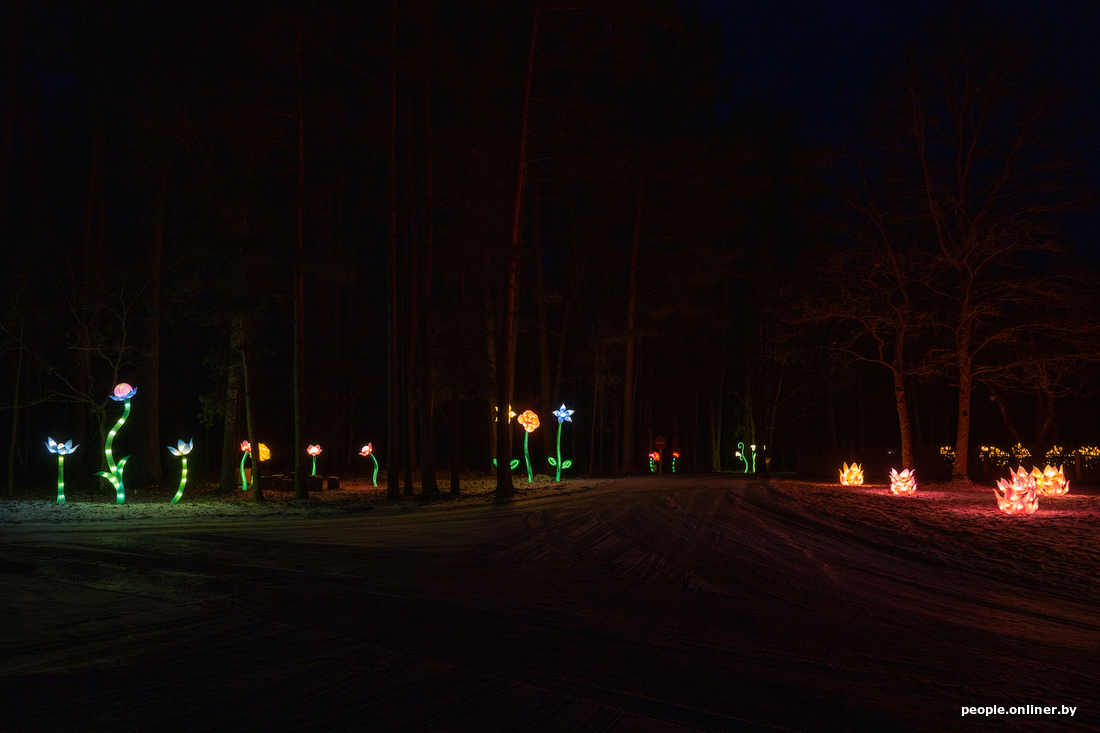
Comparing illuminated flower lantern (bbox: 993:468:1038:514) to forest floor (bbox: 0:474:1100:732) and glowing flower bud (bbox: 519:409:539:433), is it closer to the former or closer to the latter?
forest floor (bbox: 0:474:1100:732)

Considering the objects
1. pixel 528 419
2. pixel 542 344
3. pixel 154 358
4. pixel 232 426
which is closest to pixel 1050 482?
pixel 528 419

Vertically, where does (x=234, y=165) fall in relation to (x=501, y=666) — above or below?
above

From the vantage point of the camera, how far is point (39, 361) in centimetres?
2097

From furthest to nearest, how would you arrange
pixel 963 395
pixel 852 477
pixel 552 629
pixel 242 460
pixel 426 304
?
pixel 852 477, pixel 242 460, pixel 963 395, pixel 426 304, pixel 552 629

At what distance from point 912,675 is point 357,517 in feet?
37.2

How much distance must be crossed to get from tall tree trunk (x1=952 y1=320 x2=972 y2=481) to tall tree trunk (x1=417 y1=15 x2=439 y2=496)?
15.3 meters

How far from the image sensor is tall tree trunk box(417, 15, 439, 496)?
60.4 feet

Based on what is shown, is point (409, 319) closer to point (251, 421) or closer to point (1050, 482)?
point (251, 421)

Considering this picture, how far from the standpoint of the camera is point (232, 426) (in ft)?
68.7

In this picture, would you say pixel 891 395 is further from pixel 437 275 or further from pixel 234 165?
pixel 234 165

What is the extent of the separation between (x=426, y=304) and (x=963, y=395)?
16.0 meters

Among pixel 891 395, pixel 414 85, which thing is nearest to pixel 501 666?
pixel 414 85

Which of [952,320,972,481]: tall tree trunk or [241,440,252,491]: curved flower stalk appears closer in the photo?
[952,320,972,481]: tall tree trunk

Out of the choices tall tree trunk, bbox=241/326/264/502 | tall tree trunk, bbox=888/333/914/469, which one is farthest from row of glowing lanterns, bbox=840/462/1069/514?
tall tree trunk, bbox=241/326/264/502
